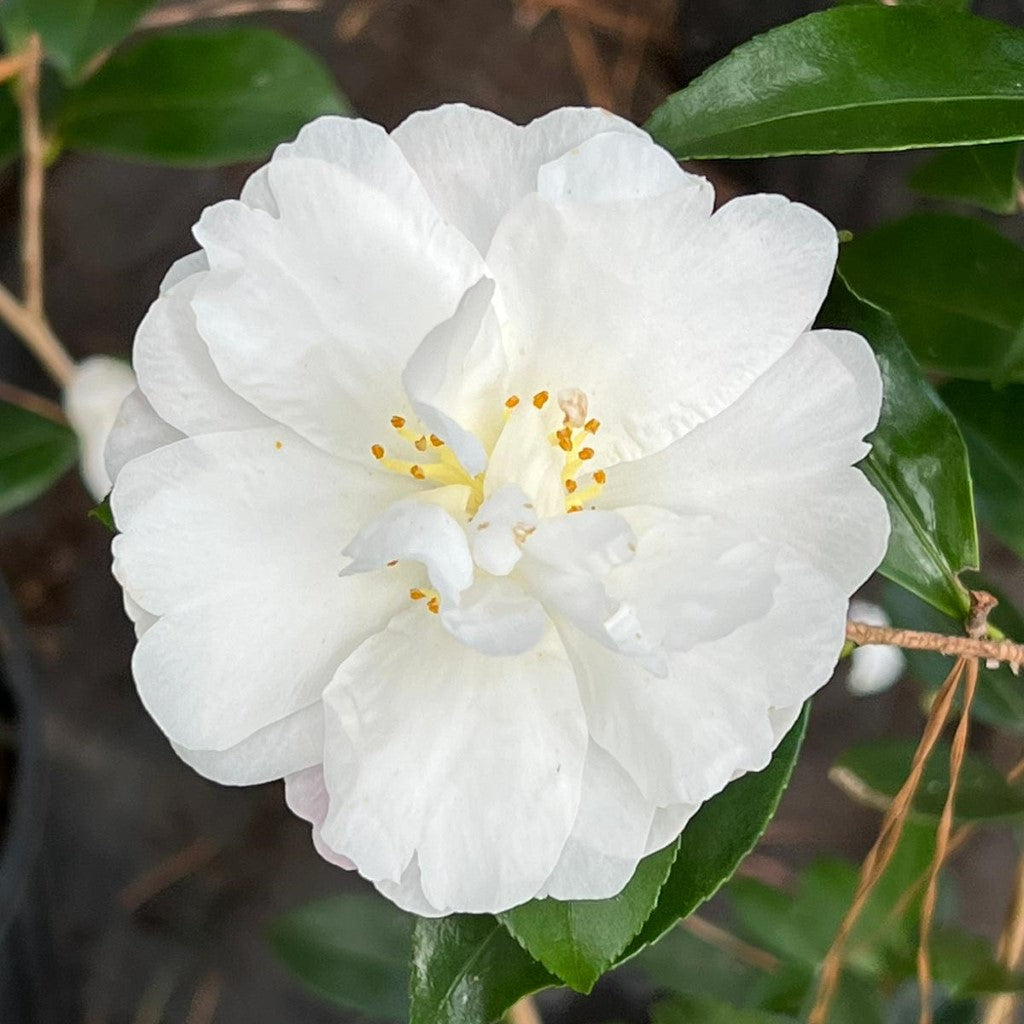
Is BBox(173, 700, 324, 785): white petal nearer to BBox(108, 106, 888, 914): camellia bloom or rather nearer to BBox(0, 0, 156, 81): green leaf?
BBox(108, 106, 888, 914): camellia bloom

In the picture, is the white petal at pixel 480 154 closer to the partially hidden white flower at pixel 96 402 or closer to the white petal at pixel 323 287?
the white petal at pixel 323 287

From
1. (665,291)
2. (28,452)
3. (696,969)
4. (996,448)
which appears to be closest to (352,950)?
(696,969)

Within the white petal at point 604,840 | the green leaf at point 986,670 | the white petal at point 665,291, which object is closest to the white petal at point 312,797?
the white petal at point 604,840

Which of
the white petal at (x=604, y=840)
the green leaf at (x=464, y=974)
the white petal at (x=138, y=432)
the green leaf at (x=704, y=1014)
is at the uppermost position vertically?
the white petal at (x=138, y=432)

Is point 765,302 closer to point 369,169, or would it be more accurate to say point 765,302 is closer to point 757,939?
point 369,169

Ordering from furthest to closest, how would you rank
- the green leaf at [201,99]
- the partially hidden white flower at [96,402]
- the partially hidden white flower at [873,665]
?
the partially hidden white flower at [873,665], the partially hidden white flower at [96,402], the green leaf at [201,99]

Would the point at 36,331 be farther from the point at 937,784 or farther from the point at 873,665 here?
the point at 873,665

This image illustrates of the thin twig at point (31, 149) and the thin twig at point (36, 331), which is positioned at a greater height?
the thin twig at point (31, 149)

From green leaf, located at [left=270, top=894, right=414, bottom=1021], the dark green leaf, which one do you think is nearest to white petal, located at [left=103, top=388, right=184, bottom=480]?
green leaf, located at [left=270, top=894, right=414, bottom=1021]

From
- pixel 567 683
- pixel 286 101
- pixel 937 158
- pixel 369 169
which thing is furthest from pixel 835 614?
pixel 286 101
